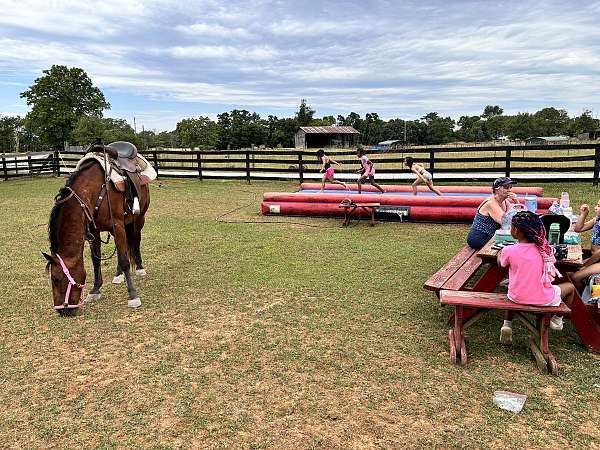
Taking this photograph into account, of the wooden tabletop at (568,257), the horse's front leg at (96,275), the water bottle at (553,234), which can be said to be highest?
the water bottle at (553,234)

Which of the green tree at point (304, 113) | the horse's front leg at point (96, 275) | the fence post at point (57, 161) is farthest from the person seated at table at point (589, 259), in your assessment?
the green tree at point (304, 113)

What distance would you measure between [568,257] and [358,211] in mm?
6231

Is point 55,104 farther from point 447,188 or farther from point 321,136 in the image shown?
Answer: point 447,188

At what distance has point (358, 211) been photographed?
10406 mm

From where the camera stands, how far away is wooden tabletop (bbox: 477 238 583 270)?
4.19 meters

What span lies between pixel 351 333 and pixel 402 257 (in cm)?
291

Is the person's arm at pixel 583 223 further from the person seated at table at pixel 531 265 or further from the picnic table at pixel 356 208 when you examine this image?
the picnic table at pixel 356 208

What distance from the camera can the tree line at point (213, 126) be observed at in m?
45.7

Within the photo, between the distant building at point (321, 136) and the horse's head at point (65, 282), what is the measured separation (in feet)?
202

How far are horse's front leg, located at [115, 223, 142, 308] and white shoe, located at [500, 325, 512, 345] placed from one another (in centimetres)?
384

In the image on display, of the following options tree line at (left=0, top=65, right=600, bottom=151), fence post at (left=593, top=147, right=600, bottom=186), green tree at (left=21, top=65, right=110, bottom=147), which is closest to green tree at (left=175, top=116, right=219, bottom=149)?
tree line at (left=0, top=65, right=600, bottom=151)

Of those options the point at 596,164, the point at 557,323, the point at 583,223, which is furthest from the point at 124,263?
the point at 596,164

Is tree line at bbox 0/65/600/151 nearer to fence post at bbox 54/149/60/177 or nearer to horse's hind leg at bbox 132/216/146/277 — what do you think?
fence post at bbox 54/149/60/177

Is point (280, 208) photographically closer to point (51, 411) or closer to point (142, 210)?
point (142, 210)
